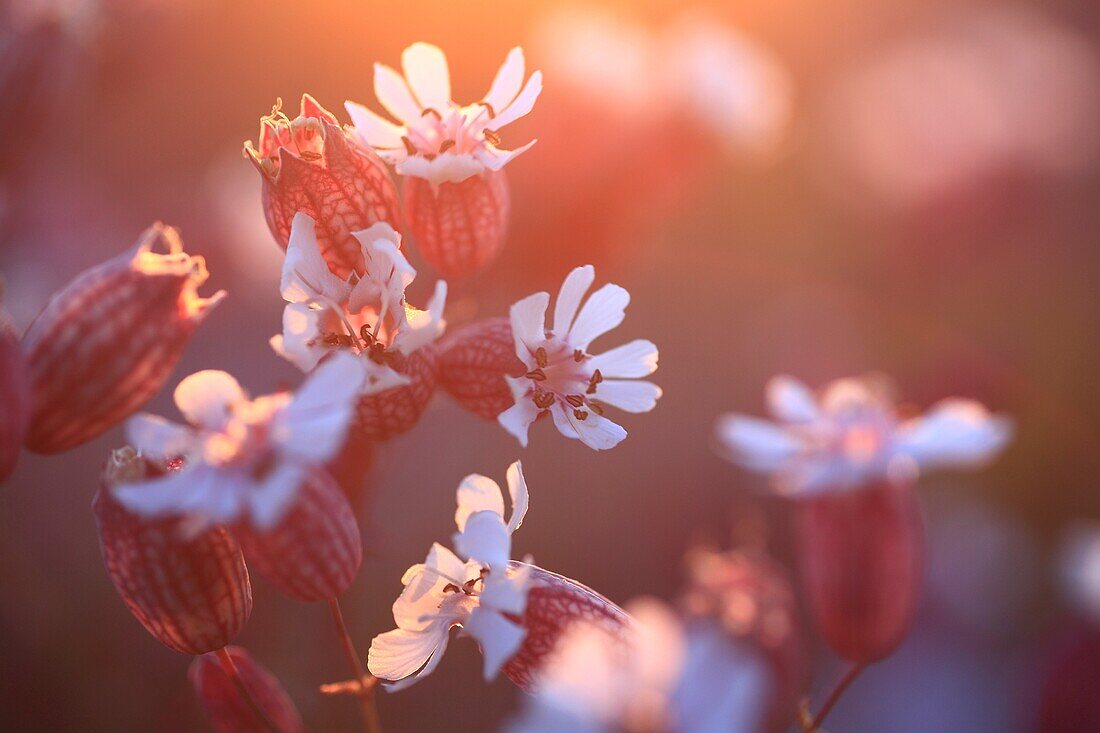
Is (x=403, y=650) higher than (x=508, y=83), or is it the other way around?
(x=508, y=83)

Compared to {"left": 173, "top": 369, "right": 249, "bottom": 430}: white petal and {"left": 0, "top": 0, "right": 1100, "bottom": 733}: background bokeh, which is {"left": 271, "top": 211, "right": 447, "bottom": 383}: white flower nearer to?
{"left": 173, "top": 369, "right": 249, "bottom": 430}: white petal

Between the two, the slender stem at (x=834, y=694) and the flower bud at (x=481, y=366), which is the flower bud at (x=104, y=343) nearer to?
the flower bud at (x=481, y=366)

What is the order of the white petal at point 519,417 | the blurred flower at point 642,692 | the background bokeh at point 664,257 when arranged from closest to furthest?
the blurred flower at point 642,692 → the white petal at point 519,417 → the background bokeh at point 664,257

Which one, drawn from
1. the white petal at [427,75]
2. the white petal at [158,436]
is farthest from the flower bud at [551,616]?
the white petal at [427,75]

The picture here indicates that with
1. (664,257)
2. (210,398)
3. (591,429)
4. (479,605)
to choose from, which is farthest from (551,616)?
(664,257)

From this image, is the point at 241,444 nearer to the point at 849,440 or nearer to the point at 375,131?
the point at 375,131
